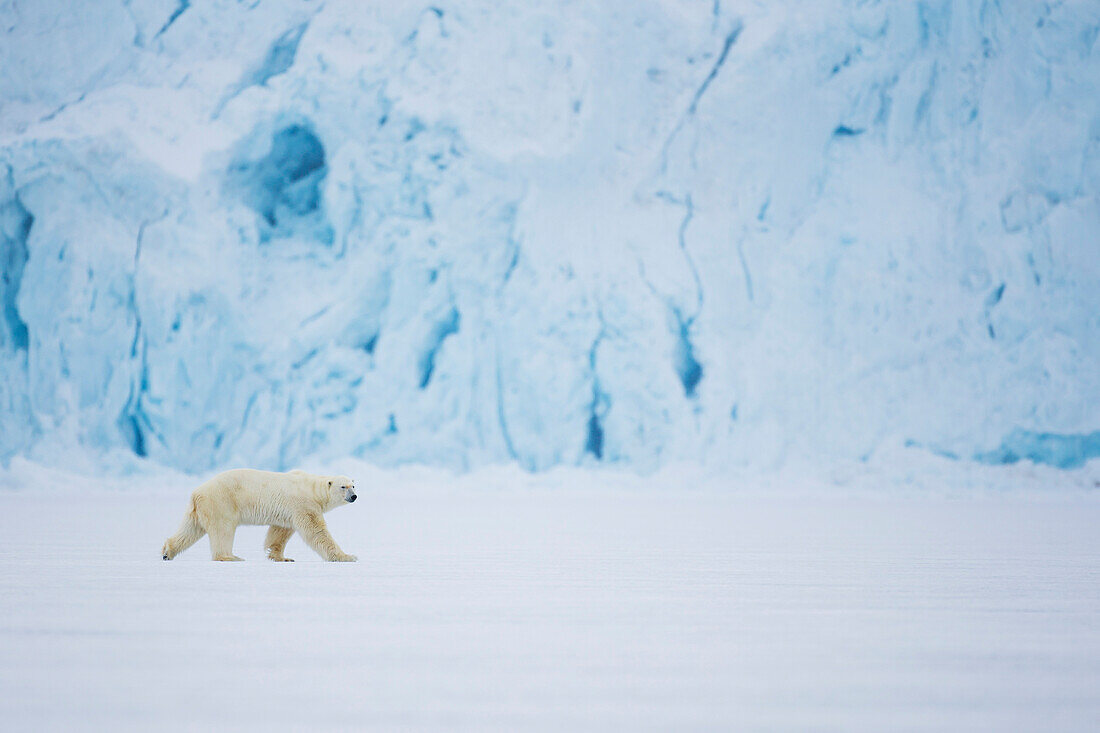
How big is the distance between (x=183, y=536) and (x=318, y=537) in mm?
527

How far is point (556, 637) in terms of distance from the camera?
2.35 metres

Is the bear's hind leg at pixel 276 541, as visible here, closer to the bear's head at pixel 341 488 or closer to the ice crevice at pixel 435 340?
the bear's head at pixel 341 488

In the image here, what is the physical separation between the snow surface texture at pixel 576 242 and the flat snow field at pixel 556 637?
6043mm

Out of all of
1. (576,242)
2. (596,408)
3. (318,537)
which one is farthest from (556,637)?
(576,242)

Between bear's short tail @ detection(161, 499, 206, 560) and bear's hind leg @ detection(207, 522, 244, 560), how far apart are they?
61mm

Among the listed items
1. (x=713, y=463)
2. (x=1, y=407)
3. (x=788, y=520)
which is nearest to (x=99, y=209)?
(x=1, y=407)

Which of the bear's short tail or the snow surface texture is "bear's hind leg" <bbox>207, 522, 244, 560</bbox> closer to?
the bear's short tail

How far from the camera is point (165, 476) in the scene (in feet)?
36.4

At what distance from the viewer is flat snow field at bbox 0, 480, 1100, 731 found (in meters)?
1.71

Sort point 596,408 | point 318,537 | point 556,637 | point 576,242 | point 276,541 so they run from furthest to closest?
point 576,242
point 596,408
point 276,541
point 318,537
point 556,637

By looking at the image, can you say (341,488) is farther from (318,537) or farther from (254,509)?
(254,509)

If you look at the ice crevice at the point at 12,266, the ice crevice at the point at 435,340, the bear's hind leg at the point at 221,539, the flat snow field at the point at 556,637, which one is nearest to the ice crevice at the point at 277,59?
the ice crevice at the point at 12,266

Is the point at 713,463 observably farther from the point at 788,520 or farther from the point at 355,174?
the point at 355,174

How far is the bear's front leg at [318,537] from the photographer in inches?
157
